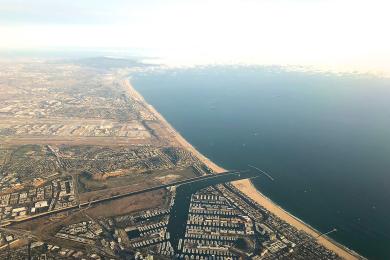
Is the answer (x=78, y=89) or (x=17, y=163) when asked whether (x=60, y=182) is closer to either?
(x=17, y=163)

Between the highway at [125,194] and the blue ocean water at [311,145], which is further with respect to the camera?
the blue ocean water at [311,145]

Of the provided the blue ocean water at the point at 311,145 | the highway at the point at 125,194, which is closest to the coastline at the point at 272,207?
the blue ocean water at the point at 311,145

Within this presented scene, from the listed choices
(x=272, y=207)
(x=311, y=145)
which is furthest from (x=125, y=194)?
(x=311, y=145)

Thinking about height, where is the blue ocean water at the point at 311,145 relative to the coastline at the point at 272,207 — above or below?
above

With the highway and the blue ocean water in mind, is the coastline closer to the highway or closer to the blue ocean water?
the blue ocean water

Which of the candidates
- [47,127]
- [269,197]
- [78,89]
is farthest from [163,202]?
[78,89]

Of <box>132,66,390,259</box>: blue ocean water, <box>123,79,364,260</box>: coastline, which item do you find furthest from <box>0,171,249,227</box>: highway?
<box>132,66,390,259</box>: blue ocean water

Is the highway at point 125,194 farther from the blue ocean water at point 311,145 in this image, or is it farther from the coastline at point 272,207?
the blue ocean water at point 311,145

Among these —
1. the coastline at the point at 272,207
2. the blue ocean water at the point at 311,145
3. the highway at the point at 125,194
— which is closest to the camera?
the coastline at the point at 272,207
